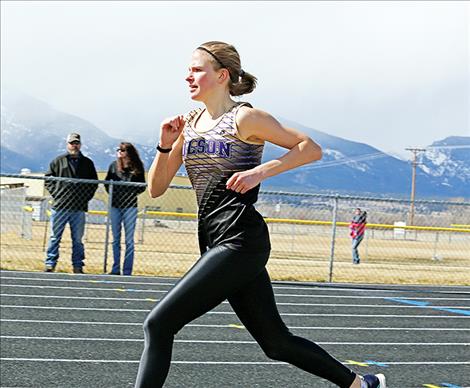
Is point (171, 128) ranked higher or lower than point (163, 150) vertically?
higher

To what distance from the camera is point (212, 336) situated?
8.55 meters

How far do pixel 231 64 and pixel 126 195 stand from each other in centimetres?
911

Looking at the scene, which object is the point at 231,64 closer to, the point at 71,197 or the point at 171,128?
the point at 171,128

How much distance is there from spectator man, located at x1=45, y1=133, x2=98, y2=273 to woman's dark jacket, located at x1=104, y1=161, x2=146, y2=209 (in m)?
0.31

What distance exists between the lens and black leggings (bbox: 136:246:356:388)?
435cm

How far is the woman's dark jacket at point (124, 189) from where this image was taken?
13516 millimetres

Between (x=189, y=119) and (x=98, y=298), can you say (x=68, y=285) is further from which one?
(x=189, y=119)

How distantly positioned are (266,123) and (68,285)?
8.31m

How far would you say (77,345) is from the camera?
7.77 metres

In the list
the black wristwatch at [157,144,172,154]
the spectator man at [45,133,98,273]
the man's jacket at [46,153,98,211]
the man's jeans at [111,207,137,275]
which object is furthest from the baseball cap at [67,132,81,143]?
the black wristwatch at [157,144,172,154]

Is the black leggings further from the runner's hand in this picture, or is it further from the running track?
the running track

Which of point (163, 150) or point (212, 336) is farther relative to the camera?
point (212, 336)

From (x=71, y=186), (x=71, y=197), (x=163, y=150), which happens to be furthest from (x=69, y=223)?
(x=163, y=150)

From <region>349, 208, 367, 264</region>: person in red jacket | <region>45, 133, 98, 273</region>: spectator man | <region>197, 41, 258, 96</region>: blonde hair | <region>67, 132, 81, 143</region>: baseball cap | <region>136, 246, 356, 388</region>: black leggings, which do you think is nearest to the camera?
<region>136, 246, 356, 388</region>: black leggings
